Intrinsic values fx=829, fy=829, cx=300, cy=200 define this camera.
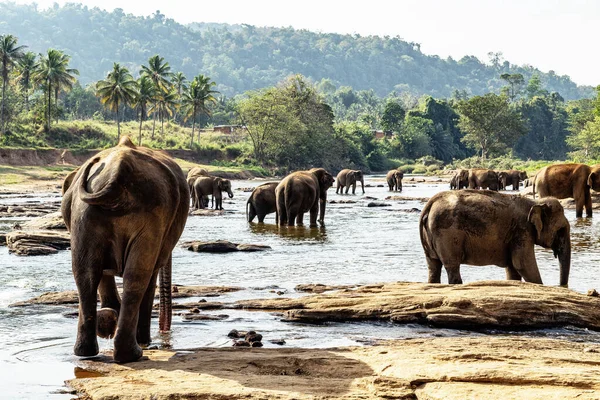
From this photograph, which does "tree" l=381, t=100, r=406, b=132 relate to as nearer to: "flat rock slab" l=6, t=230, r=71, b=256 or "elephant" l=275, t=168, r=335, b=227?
"elephant" l=275, t=168, r=335, b=227

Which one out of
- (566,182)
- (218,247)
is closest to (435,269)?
(218,247)

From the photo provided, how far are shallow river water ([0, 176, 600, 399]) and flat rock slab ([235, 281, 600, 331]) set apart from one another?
19cm

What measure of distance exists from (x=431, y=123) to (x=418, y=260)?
121868 millimetres

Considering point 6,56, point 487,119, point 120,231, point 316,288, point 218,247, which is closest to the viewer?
point 120,231

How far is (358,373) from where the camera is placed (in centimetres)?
646

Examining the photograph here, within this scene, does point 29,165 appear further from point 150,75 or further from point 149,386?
point 149,386

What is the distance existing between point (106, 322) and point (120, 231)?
961mm

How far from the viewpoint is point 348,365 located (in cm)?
677

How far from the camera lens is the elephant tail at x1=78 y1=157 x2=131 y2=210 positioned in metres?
6.73

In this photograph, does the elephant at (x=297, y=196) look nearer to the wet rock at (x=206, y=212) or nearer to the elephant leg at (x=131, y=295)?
the wet rock at (x=206, y=212)

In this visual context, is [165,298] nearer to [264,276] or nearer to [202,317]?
[202,317]

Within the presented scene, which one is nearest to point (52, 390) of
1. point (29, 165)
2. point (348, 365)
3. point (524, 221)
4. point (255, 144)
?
point (348, 365)

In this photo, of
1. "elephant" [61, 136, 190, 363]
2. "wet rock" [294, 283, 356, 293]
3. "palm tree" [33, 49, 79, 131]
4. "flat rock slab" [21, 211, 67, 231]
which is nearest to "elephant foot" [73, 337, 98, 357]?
"elephant" [61, 136, 190, 363]

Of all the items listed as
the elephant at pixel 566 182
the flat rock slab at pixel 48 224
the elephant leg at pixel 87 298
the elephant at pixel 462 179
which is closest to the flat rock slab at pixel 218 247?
the flat rock slab at pixel 48 224
